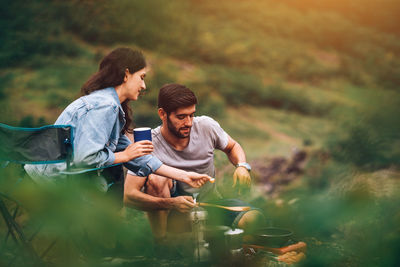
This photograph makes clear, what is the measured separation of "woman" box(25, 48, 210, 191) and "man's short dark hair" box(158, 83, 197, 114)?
17cm

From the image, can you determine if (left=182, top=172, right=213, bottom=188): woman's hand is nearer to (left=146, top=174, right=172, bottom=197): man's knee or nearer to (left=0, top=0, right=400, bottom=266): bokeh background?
(left=146, top=174, right=172, bottom=197): man's knee

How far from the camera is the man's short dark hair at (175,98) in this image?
2.61 meters

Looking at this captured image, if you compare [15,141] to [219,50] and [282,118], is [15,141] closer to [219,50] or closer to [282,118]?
[282,118]

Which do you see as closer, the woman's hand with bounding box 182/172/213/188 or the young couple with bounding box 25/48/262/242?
the young couple with bounding box 25/48/262/242

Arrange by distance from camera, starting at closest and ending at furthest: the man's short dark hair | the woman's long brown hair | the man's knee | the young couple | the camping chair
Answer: the camping chair → the young couple → the woman's long brown hair → the man's short dark hair → the man's knee

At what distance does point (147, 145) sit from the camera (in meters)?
2.36

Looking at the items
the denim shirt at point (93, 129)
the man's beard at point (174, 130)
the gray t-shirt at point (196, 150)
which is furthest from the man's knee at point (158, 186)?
the denim shirt at point (93, 129)

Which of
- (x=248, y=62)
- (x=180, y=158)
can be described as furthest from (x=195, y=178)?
(x=248, y=62)

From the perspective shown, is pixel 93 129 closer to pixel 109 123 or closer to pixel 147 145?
pixel 109 123

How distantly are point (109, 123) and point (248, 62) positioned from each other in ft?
24.9

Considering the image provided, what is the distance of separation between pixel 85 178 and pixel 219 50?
7600 millimetres

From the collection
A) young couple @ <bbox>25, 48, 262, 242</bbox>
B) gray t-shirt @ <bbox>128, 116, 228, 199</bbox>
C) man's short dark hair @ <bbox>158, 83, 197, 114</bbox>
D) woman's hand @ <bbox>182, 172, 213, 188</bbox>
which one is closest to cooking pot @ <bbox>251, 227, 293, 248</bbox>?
young couple @ <bbox>25, 48, 262, 242</bbox>

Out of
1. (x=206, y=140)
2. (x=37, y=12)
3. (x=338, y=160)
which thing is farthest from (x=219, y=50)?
(x=206, y=140)

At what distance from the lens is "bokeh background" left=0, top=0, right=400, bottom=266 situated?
6.89 meters
